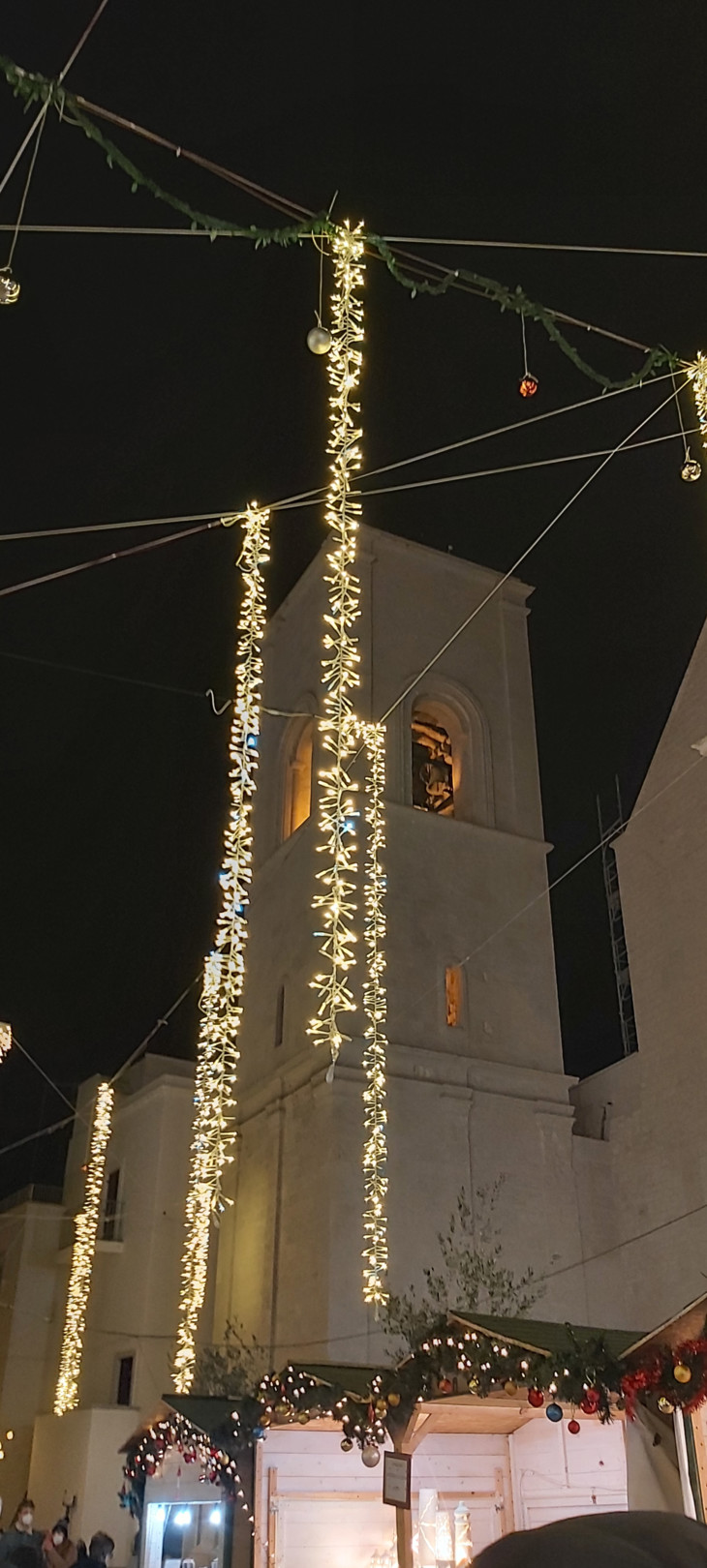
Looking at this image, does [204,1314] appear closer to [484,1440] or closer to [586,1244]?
[586,1244]

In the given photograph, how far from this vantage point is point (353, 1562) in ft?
27.0

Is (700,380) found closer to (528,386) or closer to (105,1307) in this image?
(528,386)

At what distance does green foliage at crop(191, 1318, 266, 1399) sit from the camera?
13.6m

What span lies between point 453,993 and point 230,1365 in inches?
222

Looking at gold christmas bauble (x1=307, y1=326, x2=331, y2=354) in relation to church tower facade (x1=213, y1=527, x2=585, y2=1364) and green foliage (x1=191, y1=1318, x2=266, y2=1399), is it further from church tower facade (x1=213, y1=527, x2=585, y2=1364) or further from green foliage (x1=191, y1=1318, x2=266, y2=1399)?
green foliage (x1=191, y1=1318, x2=266, y2=1399)

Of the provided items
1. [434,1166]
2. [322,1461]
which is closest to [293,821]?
[434,1166]

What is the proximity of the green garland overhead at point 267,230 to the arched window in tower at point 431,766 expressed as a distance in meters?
11.4

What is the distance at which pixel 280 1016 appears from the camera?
16.0 meters

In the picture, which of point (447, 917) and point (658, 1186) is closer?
point (658, 1186)

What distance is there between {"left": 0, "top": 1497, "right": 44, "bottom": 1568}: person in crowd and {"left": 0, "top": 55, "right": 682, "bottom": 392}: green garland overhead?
6015mm

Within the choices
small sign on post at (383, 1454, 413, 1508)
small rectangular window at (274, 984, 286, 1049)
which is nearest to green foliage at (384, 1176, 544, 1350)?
small rectangular window at (274, 984, 286, 1049)

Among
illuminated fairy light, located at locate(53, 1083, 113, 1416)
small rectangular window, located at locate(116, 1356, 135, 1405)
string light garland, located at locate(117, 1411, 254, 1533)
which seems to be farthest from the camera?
illuminated fairy light, located at locate(53, 1083, 113, 1416)

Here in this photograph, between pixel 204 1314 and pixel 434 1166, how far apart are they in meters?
4.85

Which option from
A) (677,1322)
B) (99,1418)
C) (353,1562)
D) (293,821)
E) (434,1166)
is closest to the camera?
(677,1322)
